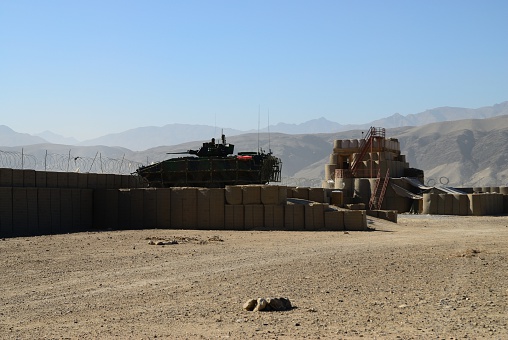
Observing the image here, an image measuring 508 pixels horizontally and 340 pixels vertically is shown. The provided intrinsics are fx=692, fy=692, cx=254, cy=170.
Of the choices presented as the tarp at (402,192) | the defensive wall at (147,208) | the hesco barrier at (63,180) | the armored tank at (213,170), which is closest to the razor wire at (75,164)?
the hesco barrier at (63,180)

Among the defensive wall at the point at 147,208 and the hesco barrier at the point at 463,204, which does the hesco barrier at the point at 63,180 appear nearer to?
the defensive wall at the point at 147,208

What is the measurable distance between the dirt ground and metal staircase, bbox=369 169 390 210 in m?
17.0

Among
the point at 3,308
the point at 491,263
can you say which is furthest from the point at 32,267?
the point at 491,263

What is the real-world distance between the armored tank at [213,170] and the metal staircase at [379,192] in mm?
7273

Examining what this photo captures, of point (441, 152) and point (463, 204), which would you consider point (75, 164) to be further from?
point (441, 152)

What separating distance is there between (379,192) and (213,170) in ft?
38.8

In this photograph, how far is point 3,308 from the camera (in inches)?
377

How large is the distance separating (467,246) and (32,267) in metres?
9.86

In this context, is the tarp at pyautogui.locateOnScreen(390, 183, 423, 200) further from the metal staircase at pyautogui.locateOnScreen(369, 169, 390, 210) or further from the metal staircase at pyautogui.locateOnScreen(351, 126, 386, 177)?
the metal staircase at pyautogui.locateOnScreen(351, 126, 386, 177)

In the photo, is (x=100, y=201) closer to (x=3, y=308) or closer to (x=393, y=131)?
(x=3, y=308)

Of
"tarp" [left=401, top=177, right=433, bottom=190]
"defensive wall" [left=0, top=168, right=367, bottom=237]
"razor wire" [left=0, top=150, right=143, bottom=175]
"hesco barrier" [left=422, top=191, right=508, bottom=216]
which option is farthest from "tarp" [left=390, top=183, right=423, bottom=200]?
"razor wire" [left=0, top=150, right=143, bottom=175]

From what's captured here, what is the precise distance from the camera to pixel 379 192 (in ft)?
122

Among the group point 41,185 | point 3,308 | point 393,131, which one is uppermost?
point 393,131

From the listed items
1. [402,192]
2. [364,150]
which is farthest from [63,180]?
[364,150]
